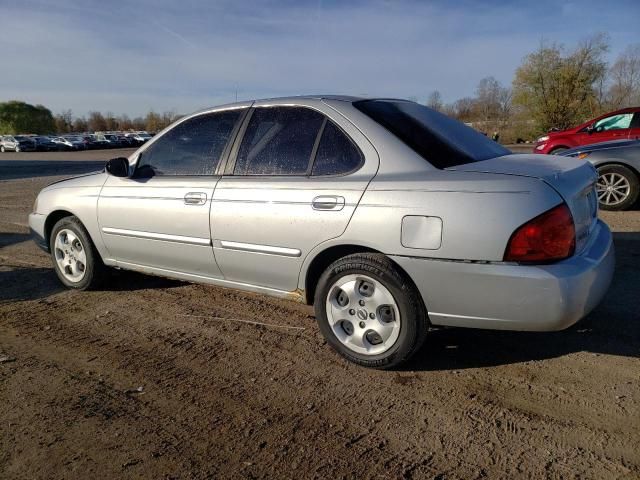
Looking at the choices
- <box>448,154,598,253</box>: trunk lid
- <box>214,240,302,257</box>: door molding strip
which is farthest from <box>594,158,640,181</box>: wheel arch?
<box>214,240,302,257</box>: door molding strip

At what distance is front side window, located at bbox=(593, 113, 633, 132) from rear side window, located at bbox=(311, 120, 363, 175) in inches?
402

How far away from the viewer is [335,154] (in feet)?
10.5

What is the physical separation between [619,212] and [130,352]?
22.5ft

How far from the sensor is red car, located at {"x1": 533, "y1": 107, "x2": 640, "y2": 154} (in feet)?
35.6

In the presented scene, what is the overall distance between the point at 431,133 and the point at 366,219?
0.82 m

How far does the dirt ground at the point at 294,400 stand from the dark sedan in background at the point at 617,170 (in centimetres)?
371

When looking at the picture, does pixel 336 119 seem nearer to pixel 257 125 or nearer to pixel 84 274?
pixel 257 125

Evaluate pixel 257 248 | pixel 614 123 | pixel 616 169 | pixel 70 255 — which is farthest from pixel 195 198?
pixel 614 123

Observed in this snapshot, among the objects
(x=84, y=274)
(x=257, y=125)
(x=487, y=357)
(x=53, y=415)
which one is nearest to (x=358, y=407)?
(x=487, y=357)

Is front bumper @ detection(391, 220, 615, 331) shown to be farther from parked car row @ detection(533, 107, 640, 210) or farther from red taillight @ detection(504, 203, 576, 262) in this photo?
parked car row @ detection(533, 107, 640, 210)

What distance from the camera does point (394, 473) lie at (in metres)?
2.18

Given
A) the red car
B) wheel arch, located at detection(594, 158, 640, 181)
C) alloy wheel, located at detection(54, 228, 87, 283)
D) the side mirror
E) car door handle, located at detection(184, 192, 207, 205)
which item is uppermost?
the red car

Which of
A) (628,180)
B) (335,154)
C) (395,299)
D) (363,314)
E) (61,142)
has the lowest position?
(61,142)

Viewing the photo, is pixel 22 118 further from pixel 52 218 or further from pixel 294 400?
pixel 294 400
